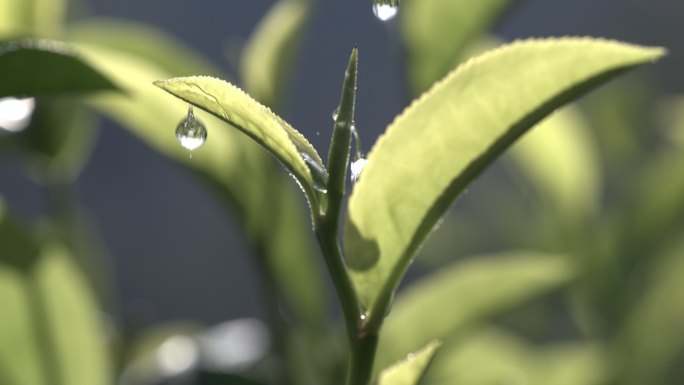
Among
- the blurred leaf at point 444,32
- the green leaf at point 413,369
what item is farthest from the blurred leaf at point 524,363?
the green leaf at point 413,369

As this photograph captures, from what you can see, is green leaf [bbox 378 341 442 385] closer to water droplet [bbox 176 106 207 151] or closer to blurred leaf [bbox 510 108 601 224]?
water droplet [bbox 176 106 207 151]

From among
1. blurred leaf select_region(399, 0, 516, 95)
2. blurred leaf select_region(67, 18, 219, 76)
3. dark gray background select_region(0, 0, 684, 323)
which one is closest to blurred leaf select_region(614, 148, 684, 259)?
blurred leaf select_region(399, 0, 516, 95)

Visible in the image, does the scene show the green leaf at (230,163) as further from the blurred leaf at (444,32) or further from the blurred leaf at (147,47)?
the blurred leaf at (444,32)

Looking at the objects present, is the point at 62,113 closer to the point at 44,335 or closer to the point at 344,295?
the point at 44,335

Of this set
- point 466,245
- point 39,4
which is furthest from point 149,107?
point 466,245

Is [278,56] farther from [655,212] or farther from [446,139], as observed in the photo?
[655,212]

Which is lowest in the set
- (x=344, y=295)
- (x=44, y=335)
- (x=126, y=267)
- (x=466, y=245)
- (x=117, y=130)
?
(x=344, y=295)
